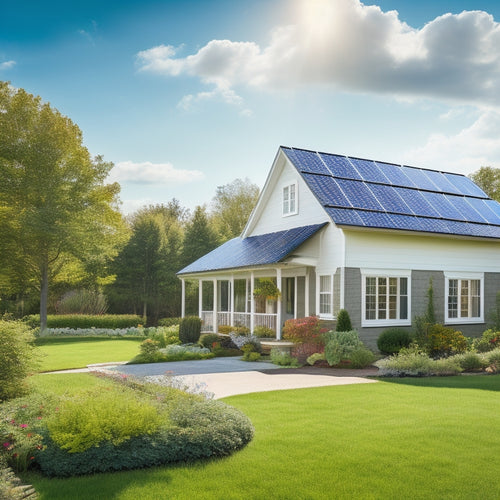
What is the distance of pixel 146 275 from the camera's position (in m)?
40.5

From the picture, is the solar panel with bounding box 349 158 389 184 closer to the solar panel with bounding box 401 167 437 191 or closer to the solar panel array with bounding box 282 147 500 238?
the solar panel array with bounding box 282 147 500 238

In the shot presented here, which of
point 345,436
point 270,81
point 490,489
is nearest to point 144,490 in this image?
point 345,436

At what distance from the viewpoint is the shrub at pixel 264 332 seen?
1931 centimetres

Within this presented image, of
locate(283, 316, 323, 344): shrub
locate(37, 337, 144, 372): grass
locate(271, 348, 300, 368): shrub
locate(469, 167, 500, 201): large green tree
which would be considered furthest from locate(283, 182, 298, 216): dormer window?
locate(469, 167, 500, 201): large green tree

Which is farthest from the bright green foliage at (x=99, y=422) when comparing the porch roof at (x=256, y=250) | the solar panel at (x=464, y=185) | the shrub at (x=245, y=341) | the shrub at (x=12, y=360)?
the solar panel at (x=464, y=185)

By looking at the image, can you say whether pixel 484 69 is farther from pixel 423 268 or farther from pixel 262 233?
pixel 262 233

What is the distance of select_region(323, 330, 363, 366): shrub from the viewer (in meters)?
15.4

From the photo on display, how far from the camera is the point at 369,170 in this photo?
862 inches

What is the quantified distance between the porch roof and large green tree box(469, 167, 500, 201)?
25.6 m

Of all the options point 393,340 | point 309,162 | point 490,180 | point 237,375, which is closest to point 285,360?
point 237,375

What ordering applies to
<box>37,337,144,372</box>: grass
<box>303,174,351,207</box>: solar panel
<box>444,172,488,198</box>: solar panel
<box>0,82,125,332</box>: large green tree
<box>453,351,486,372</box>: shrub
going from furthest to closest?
<box>0,82,125,332</box>: large green tree → <box>444,172,488,198</box>: solar panel → <box>303,174,351,207</box>: solar panel → <box>37,337,144,372</box>: grass → <box>453,351,486,372</box>: shrub

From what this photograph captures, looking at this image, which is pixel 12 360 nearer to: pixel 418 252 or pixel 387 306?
pixel 387 306

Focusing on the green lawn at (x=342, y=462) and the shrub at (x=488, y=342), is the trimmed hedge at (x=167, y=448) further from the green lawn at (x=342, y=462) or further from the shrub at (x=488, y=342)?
the shrub at (x=488, y=342)

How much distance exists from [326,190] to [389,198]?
9.74ft
